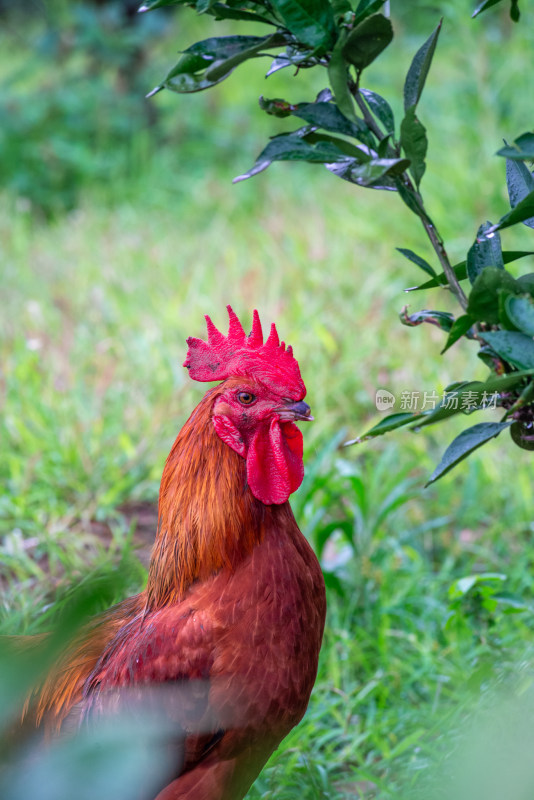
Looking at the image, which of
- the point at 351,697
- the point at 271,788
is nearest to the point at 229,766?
the point at 271,788

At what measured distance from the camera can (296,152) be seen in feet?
4.38

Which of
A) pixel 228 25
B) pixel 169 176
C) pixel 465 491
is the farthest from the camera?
pixel 228 25

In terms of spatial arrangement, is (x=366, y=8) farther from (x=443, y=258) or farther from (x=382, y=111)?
(x=443, y=258)

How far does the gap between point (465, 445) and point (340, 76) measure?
1.98 ft

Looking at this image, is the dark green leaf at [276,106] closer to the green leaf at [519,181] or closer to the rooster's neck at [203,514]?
the green leaf at [519,181]

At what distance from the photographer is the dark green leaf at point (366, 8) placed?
1.26 m

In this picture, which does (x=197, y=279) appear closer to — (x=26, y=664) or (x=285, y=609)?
(x=285, y=609)

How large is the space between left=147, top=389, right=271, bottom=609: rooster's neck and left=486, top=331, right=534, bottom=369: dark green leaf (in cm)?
66

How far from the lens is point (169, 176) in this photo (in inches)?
272

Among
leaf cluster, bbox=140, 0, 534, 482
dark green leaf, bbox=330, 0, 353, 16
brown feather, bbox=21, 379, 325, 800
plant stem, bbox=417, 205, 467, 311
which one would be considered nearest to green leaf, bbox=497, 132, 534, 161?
leaf cluster, bbox=140, 0, 534, 482

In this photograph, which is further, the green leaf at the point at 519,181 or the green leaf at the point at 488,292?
the green leaf at the point at 519,181

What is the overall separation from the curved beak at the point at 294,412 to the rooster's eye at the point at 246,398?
2.2 inches

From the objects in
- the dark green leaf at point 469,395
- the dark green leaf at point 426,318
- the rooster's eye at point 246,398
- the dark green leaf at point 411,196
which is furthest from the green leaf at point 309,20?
the rooster's eye at point 246,398

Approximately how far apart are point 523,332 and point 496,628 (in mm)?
1561
